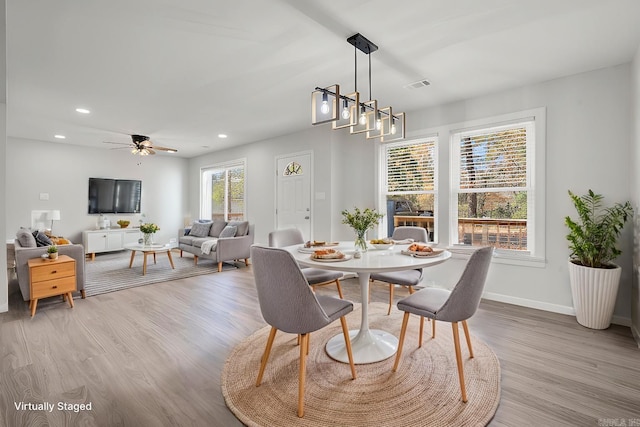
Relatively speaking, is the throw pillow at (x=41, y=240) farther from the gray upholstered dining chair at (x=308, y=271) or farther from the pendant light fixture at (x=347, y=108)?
the pendant light fixture at (x=347, y=108)

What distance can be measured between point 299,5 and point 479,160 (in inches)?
112

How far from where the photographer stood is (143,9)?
2.13 m

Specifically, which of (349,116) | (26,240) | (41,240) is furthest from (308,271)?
(41,240)

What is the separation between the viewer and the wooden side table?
3.24 meters

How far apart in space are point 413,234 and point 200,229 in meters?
4.83

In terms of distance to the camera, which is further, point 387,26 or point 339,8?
point 387,26

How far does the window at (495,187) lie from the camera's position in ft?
11.6

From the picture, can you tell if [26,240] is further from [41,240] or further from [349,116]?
[349,116]

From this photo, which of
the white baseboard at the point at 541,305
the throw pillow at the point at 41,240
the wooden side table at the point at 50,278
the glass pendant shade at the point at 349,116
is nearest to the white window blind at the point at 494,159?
the white baseboard at the point at 541,305

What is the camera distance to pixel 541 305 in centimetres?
338

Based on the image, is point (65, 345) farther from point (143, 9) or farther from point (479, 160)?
point (479, 160)

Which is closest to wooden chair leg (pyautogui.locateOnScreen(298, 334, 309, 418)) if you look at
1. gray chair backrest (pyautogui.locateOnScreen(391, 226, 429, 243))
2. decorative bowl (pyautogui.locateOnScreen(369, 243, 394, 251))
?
decorative bowl (pyautogui.locateOnScreen(369, 243, 394, 251))

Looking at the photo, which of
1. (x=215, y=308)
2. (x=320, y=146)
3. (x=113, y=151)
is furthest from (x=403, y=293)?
(x=113, y=151)

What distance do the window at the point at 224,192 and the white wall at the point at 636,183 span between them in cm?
597
